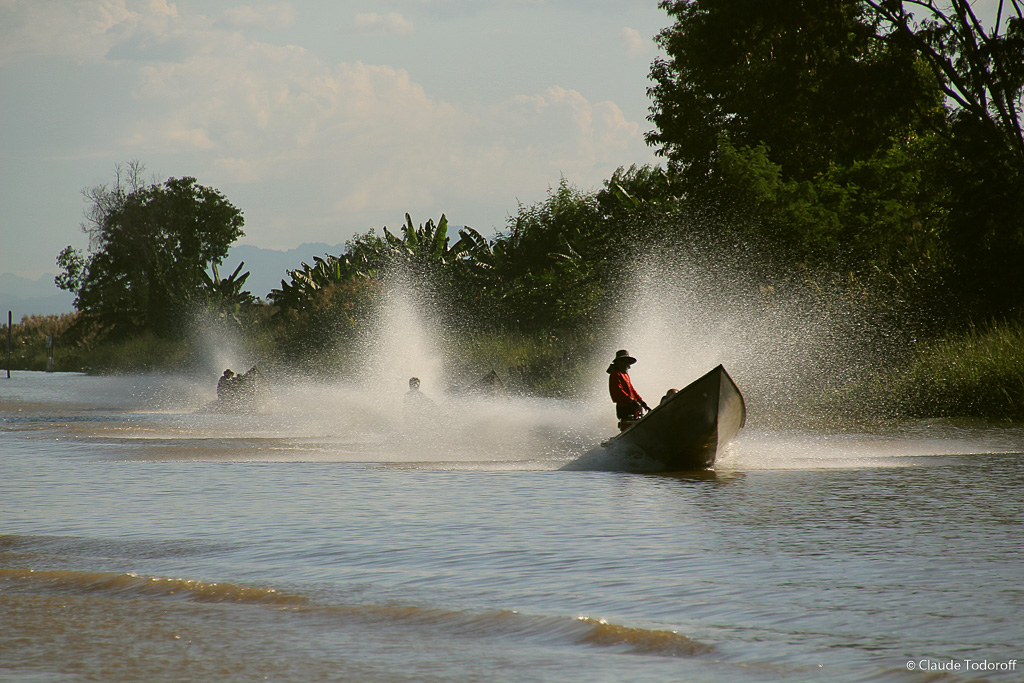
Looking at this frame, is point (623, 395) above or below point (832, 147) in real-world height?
below

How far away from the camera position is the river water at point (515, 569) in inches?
233

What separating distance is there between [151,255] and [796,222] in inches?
2515

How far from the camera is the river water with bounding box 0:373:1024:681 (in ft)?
19.4

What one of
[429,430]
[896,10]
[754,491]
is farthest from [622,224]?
[754,491]

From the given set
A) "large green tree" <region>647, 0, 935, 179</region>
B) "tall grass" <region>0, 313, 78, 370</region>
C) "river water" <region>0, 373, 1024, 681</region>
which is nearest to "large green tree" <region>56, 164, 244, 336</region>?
"tall grass" <region>0, 313, 78, 370</region>

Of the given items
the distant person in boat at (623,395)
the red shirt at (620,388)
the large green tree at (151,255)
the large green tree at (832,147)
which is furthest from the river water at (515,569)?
the large green tree at (151,255)

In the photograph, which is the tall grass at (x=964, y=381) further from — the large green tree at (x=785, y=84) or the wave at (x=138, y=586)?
the wave at (x=138, y=586)

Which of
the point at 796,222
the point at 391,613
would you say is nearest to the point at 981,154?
the point at 796,222

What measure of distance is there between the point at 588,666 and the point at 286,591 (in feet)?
8.70

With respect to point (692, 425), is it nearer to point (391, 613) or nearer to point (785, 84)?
point (391, 613)

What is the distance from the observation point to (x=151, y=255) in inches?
3297

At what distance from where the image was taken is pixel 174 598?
7398 mm

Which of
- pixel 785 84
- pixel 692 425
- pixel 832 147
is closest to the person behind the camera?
pixel 692 425

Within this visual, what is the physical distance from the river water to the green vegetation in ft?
36.1
